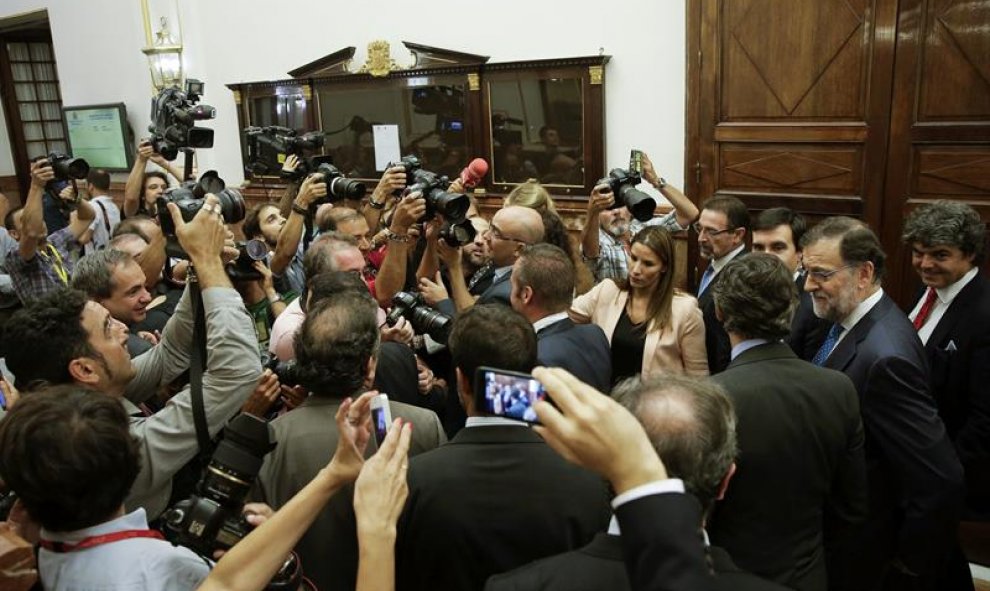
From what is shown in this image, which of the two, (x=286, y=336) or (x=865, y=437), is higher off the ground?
(x=286, y=336)

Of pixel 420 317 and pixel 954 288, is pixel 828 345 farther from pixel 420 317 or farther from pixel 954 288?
pixel 420 317

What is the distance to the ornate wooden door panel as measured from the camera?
4242mm

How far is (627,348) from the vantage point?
2.84 meters

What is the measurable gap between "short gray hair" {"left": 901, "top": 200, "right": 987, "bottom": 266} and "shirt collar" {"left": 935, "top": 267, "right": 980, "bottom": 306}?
0.05 m

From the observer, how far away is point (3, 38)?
984cm

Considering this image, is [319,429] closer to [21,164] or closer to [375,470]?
[375,470]

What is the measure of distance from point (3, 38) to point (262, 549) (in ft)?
36.9

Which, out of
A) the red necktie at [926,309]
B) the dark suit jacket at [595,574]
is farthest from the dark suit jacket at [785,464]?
the red necktie at [926,309]

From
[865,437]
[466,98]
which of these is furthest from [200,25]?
[865,437]

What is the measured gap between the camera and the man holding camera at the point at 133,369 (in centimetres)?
171

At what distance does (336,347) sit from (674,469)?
909 mm

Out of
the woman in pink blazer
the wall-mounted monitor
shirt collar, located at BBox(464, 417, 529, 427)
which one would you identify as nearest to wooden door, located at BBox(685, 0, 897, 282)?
the woman in pink blazer

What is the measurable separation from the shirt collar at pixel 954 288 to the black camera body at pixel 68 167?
4.20 m

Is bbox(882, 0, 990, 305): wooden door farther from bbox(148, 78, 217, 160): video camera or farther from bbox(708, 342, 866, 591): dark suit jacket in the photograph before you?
bbox(148, 78, 217, 160): video camera
